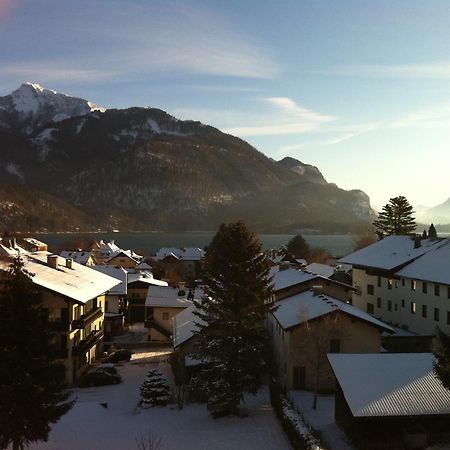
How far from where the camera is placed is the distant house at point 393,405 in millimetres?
24266

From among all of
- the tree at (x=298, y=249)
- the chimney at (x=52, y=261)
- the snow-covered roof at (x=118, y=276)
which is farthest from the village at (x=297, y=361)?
the tree at (x=298, y=249)

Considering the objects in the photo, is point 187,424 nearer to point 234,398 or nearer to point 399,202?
point 234,398

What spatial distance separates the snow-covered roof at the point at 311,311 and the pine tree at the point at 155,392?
29.8 feet

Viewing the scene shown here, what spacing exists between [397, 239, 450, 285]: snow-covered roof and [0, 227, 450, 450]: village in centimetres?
15

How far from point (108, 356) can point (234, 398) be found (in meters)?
22.8

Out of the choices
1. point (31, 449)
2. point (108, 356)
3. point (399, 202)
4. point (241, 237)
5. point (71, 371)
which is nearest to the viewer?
point (31, 449)

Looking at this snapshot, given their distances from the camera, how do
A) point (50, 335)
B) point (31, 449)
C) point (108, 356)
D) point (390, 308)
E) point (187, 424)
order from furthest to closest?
point (390, 308)
point (108, 356)
point (187, 424)
point (31, 449)
point (50, 335)

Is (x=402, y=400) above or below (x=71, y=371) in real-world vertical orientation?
above

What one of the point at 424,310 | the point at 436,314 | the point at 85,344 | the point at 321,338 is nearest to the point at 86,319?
the point at 85,344

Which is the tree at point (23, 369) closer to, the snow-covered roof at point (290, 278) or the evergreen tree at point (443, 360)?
the evergreen tree at point (443, 360)

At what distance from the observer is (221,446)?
26.7 metres

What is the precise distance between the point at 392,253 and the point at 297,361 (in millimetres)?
27416

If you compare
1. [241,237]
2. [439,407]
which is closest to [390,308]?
[241,237]

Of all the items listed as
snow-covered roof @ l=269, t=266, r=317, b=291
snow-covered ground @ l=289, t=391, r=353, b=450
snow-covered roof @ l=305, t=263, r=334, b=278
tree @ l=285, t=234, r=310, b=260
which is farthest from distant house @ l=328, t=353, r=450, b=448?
tree @ l=285, t=234, r=310, b=260
